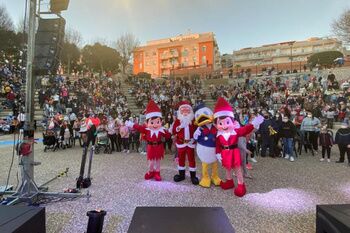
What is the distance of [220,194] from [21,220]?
3.71 m

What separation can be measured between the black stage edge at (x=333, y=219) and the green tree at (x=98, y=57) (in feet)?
130

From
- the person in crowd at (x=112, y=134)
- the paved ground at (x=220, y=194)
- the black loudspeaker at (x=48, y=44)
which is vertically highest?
the black loudspeaker at (x=48, y=44)

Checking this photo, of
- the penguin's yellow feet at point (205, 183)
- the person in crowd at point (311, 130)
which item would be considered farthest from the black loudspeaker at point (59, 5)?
the person in crowd at point (311, 130)

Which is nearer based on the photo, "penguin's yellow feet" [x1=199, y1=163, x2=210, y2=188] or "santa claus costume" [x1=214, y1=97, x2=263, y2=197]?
"santa claus costume" [x1=214, y1=97, x2=263, y2=197]

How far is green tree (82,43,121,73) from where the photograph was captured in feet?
129

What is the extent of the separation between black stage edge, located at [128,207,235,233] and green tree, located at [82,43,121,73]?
38.9 metres

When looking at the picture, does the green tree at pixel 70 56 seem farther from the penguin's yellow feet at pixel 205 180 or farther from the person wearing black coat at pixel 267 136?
the penguin's yellow feet at pixel 205 180

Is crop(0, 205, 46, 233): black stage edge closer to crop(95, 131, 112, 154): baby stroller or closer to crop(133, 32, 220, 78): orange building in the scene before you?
crop(95, 131, 112, 154): baby stroller

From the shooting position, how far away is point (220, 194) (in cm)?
548

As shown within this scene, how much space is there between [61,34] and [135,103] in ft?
56.4

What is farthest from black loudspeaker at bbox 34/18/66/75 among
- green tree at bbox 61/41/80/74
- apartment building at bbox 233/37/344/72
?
apartment building at bbox 233/37/344/72

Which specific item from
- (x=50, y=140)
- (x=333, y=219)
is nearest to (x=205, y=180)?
(x=333, y=219)

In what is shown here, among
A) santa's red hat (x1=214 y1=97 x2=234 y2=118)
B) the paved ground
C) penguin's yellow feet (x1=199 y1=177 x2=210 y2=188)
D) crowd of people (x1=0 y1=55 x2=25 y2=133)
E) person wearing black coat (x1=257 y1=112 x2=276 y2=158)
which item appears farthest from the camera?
crowd of people (x1=0 y1=55 x2=25 y2=133)

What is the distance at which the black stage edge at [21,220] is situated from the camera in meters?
2.62
